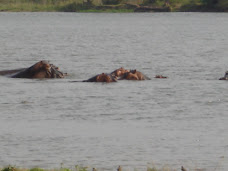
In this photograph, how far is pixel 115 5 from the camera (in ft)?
433

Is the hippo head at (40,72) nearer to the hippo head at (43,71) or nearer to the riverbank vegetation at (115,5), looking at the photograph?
the hippo head at (43,71)

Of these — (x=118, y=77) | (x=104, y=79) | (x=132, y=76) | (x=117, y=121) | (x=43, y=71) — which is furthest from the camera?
(x=43, y=71)

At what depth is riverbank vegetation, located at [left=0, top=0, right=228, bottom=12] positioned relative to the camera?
12900cm

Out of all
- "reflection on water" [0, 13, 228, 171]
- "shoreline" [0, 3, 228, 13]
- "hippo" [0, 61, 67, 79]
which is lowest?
"shoreline" [0, 3, 228, 13]

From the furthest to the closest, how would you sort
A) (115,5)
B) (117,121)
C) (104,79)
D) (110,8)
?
1. (110,8)
2. (115,5)
3. (104,79)
4. (117,121)

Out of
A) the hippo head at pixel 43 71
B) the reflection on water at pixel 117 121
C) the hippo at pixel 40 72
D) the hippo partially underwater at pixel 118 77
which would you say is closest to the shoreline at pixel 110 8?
the reflection on water at pixel 117 121

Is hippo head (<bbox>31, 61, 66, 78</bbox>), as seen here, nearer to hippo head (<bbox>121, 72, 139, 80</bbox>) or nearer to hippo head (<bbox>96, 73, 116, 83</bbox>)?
hippo head (<bbox>96, 73, 116, 83</bbox>)

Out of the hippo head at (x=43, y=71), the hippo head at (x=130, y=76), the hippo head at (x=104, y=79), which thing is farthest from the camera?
the hippo head at (x=43, y=71)

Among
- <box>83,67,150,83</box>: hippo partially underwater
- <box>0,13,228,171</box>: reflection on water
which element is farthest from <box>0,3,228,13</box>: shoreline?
<box>83,67,150,83</box>: hippo partially underwater

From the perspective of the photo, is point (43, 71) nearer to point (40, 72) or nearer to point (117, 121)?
point (40, 72)

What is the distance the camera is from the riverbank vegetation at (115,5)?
129000 millimetres

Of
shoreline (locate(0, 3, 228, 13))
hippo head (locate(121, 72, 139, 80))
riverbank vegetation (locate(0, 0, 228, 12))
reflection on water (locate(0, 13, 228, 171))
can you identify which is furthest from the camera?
shoreline (locate(0, 3, 228, 13))

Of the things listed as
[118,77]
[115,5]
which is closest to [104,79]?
[118,77]

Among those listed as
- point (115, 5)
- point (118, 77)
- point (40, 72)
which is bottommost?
point (115, 5)
